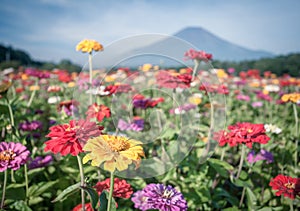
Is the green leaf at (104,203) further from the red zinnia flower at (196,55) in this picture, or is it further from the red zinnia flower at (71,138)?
the red zinnia flower at (196,55)

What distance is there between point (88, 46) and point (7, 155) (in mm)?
987

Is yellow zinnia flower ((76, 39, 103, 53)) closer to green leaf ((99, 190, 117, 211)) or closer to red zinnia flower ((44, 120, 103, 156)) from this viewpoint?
red zinnia flower ((44, 120, 103, 156))

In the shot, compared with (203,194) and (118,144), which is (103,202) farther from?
(203,194)

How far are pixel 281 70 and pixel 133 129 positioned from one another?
730cm

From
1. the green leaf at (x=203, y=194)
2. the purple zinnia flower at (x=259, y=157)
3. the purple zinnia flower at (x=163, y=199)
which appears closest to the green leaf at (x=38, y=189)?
the purple zinnia flower at (x=163, y=199)

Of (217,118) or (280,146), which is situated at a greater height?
(217,118)

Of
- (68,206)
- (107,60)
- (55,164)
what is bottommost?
(68,206)

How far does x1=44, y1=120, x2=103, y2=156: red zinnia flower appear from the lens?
85 cm

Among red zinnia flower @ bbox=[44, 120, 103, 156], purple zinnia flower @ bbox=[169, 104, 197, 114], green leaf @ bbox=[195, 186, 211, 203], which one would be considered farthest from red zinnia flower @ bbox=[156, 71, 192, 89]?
red zinnia flower @ bbox=[44, 120, 103, 156]

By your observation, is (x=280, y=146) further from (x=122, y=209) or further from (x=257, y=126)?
(x=122, y=209)

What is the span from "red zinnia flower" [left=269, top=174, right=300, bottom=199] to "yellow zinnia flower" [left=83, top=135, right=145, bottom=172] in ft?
2.79

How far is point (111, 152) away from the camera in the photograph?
79cm

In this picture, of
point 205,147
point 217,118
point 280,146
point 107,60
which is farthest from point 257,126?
point 280,146

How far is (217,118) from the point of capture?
7.31 ft
